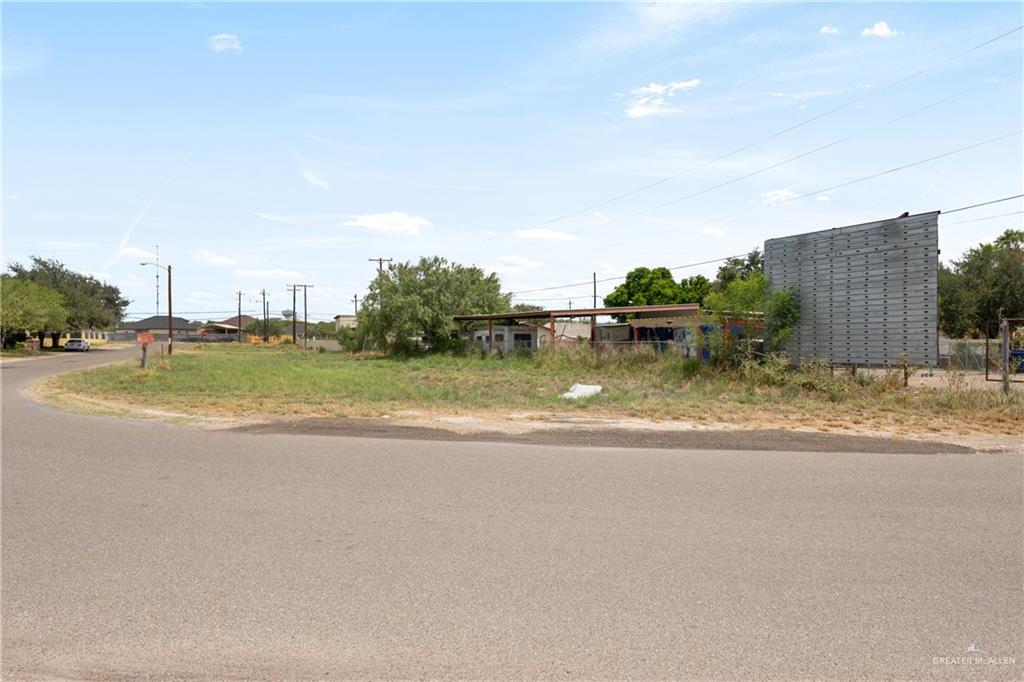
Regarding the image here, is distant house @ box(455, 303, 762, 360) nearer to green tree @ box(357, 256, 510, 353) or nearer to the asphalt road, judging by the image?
green tree @ box(357, 256, 510, 353)

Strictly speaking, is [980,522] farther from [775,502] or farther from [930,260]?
[930,260]

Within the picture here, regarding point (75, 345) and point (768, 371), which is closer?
point (768, 371)

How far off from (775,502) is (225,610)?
16.5 feet

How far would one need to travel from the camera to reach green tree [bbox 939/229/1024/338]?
45.5m

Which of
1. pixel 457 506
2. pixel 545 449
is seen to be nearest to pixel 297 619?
pixel 457 506

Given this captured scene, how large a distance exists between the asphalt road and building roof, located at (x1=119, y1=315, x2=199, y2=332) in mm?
157627

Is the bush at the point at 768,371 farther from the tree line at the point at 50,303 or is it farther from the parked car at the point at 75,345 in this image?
the parked car at the point at 75,345

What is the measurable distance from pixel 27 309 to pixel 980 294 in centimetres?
6949

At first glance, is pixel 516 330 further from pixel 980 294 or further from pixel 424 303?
pixel 980 294

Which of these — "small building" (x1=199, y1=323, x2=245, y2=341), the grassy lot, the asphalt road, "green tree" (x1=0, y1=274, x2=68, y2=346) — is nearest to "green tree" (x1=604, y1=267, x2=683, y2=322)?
the grassy lot

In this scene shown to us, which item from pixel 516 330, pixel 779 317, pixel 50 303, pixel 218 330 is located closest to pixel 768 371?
pixel 779 317

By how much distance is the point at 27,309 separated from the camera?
51406mm

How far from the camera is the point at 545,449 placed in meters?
10.1

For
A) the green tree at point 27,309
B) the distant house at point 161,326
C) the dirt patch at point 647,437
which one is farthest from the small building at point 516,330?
the distant house at point 161,326
